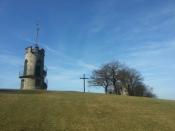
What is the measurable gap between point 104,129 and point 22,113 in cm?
734

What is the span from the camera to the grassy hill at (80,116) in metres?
23.4

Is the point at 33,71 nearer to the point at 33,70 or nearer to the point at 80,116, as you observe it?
the point at 33,70

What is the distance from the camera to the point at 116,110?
3172 cm

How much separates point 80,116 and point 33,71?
3699 cm

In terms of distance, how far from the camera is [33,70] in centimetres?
6312

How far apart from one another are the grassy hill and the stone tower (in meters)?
28.8

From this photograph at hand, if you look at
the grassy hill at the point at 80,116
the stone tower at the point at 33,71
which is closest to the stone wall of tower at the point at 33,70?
the stone tower at the point at 33,71

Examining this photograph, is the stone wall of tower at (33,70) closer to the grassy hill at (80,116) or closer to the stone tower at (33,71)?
the stone tower at (33,71)

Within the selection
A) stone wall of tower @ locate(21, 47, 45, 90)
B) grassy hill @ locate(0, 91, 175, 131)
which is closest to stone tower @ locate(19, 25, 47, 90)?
stone wall of tower @ locate(21, 47, 45, 90)

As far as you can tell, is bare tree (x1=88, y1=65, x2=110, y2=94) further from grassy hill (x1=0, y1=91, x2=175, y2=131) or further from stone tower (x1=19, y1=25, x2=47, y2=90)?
grassy hill (x1=0, y1=91, x2=175, y2=131)

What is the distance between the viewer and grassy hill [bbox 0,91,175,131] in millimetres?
23359

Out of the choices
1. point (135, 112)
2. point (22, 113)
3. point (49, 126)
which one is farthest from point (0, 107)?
point (135, 112)

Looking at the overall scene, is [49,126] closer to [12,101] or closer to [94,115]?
[94,115]

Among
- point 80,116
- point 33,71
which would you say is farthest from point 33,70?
point 80,116
